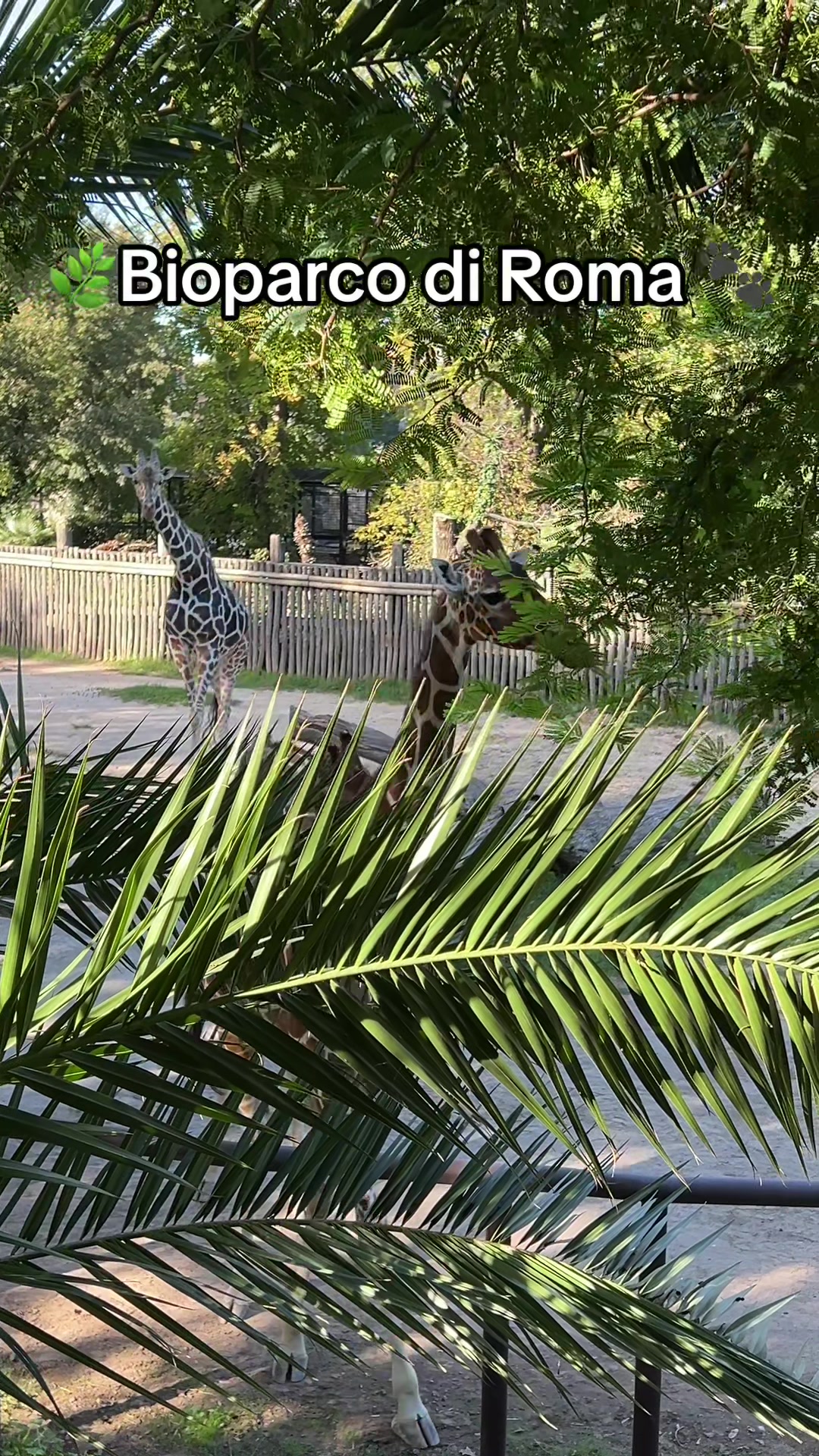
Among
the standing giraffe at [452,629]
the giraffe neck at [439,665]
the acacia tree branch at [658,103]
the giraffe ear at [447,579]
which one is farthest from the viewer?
the giraffe neck at [439,665]

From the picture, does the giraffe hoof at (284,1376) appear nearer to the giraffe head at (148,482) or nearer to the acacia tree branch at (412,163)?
the acacia tree branch at (412,163)

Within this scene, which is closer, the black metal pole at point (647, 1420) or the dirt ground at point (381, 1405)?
the black metal pole at point (647, 1420)

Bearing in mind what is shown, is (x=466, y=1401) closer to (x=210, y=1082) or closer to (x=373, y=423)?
(x=373, y=423)

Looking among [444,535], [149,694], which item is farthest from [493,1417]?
[149,694]

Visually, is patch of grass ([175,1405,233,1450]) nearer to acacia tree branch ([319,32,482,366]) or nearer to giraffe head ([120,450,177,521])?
acacia tree branch ([319,32,482,366])

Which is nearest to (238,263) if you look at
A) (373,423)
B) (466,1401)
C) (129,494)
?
(373,423)

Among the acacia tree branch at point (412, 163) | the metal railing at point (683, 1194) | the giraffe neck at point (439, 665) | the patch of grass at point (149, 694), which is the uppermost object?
the acacia tree branch at point (412, 163)

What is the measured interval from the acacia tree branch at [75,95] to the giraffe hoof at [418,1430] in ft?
6.90

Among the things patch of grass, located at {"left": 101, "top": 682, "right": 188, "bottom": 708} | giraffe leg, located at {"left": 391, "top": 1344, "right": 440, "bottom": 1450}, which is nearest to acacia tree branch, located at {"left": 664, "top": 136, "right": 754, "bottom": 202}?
giraffe leg, located at {"left": 391, "top": 1344, "right": 440, "bottom": 1450}

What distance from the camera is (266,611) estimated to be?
1409cm

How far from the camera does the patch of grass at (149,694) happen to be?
12.2 metres

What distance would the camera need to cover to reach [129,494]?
17.5m

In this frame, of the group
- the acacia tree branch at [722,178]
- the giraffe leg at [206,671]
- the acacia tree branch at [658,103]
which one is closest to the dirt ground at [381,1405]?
the acacia tree branch at [722,178]

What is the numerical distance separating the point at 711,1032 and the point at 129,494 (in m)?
17.4
